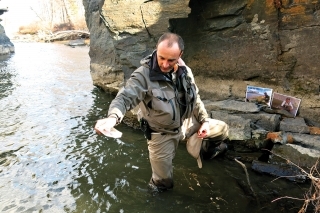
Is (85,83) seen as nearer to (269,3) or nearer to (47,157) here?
(47,157)

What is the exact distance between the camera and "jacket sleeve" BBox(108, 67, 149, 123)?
2.96 meters

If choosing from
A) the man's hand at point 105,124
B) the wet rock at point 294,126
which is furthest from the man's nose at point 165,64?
the wet rock at point 294,126

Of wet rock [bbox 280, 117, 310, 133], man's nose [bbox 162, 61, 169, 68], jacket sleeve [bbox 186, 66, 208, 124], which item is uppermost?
man's nose [bbox 162, 61, 169, 68]

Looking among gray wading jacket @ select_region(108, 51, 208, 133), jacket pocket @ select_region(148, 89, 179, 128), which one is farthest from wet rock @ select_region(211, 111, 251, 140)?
jacket pocket @ select_region(148, 89, 179, 128)

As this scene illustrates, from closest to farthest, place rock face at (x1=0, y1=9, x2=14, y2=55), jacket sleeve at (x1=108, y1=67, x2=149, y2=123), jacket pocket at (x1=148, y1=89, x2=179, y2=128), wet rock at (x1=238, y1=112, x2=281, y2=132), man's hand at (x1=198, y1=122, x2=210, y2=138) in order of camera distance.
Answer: jacket sleeve at (x1=108, y1=67, x2=149, y2=123) → jacket pocket at (x1=148, y1=89, x2=179, y2=128) → man's hand at (x1=198, y1=122, x2=210, y2=138) → wet rock at (x1=238, y1=112, x2=281, y2=132) → rock face at (x1=0, y1=9, x2=14, y2=55)

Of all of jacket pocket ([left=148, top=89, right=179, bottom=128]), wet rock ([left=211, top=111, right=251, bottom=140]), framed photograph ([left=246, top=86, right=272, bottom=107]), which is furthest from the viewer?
framed photograph ([left=246, top=86, right=272, bottom=107])

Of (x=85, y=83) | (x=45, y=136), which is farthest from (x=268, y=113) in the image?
(x=85, y=83)

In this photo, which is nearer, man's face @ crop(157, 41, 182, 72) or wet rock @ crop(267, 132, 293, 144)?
man's face @ crop(157, 41, 182, 72)

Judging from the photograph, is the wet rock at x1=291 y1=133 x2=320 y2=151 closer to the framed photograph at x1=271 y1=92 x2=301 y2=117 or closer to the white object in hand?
the framed photograph at x1=271 y1=92 x2=301 y2=117

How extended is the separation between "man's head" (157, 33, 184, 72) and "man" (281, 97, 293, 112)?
11.3ft

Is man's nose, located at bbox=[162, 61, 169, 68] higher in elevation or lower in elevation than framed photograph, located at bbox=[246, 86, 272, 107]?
higher

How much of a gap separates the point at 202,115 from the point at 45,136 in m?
3.56

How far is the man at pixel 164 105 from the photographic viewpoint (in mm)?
3109

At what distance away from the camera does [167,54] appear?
310 centimetres
